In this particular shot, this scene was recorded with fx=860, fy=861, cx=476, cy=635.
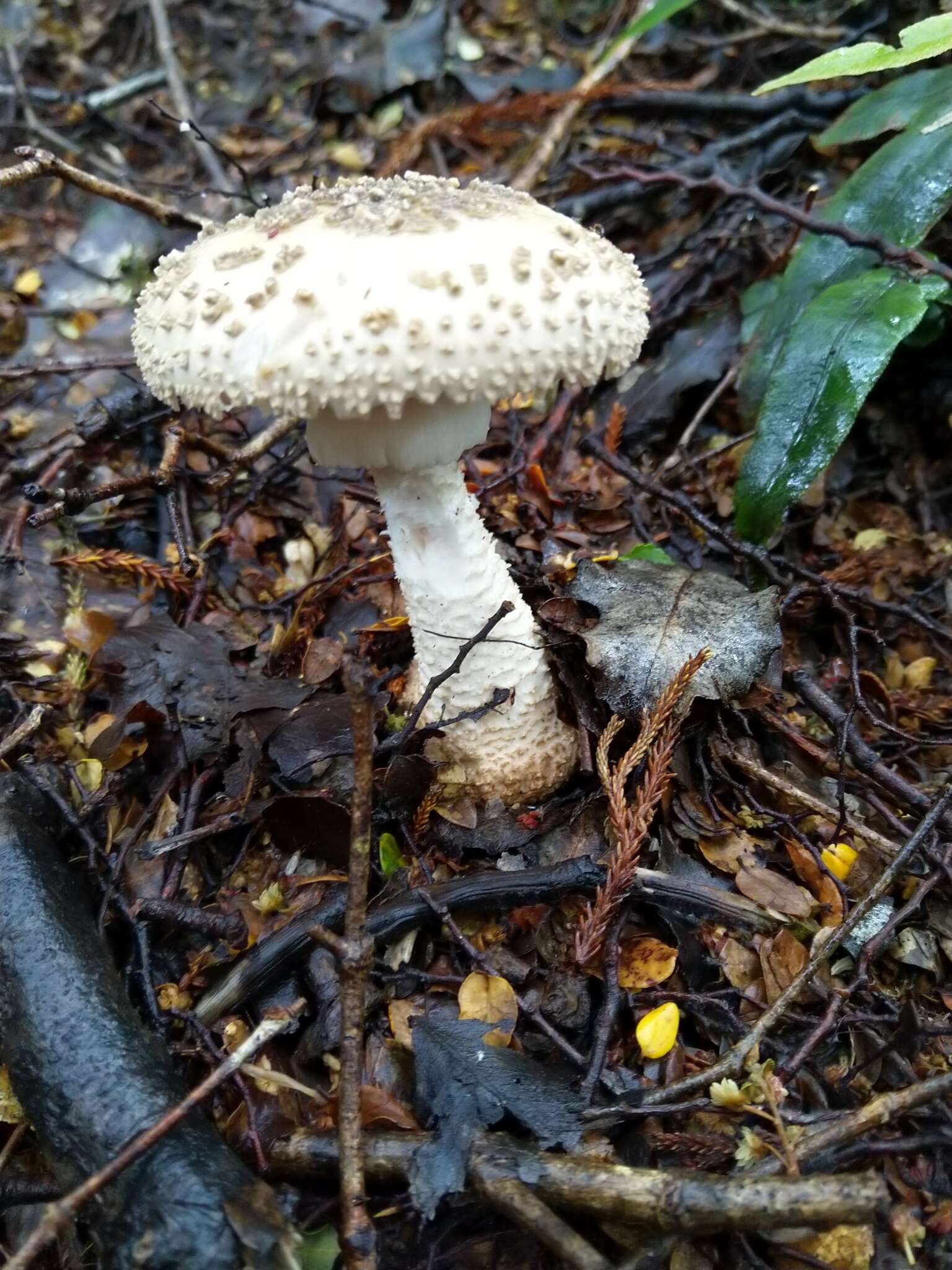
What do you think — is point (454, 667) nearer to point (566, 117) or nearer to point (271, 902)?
point (271, 902)

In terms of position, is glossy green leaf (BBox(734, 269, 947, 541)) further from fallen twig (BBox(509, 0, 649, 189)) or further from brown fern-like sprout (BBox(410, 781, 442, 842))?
fallen twig (BBox(509, 0, 649, 189))

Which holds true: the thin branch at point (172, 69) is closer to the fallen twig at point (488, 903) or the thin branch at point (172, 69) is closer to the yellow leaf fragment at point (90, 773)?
the yellow leaf fragment at point (90, 773)

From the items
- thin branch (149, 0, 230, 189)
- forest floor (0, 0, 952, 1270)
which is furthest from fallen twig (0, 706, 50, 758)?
thin branch (149, 0, 230, 189)

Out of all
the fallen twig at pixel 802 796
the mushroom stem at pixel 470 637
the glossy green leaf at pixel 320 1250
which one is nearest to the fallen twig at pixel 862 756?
the fallen twig at pixel 802 796

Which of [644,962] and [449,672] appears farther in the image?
[449,672]

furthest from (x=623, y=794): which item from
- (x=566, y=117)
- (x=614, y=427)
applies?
(x=566, y=117)
